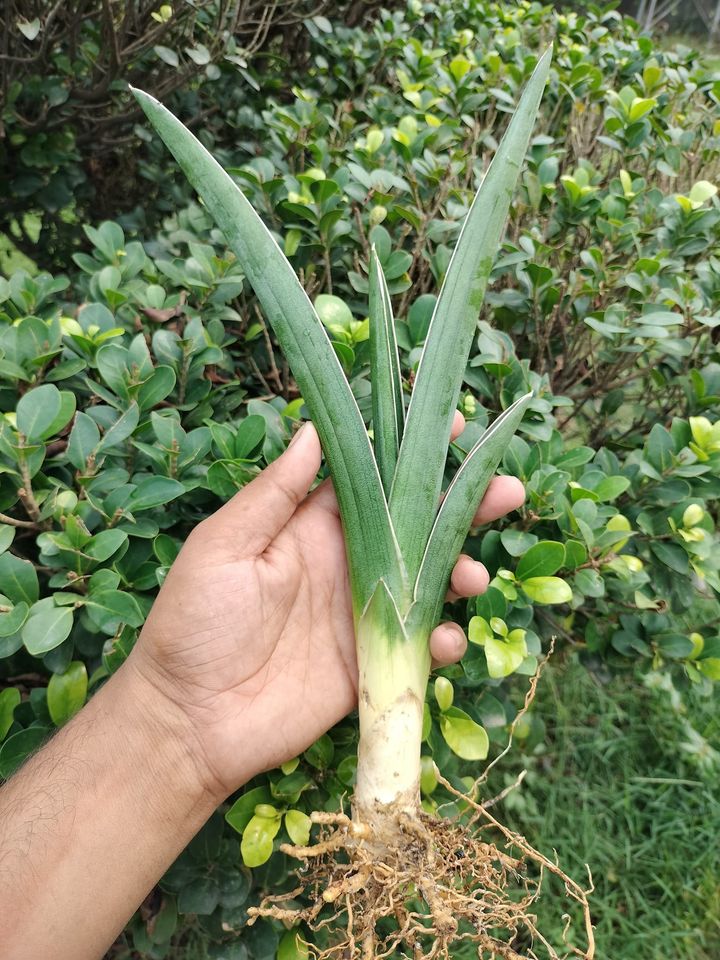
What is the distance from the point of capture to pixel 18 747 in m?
1.12

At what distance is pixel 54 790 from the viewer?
1.13 meters

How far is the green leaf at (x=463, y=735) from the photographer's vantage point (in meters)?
1.20

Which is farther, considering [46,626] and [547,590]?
[547,590]

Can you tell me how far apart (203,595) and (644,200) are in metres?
1.55

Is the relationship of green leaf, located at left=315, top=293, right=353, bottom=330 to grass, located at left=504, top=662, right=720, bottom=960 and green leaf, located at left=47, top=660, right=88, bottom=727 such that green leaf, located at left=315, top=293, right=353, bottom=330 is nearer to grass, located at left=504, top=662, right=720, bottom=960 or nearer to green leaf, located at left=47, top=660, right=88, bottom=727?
green leaf, located at left=47, top=660, right=88, bottom=727

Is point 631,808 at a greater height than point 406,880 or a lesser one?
lesser

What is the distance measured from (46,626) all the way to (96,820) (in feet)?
1.15

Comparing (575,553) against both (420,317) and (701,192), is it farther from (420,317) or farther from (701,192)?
(701,192)

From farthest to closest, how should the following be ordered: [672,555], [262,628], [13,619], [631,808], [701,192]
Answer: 1. [631,808]
2. [701,192]
3. [672,555]
4. [262,628]
5. [13,619]

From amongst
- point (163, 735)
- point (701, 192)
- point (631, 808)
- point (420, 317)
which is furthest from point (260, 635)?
point (631, 808)

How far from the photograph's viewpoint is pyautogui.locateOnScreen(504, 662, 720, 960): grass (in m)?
1.99

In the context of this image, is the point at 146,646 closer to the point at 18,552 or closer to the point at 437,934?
the point at 18,552

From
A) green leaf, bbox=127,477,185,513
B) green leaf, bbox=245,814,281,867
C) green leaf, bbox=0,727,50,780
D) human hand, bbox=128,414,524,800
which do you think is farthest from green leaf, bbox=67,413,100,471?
green leaf, bbox=245,814,281,867

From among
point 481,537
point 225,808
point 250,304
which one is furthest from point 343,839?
point 250,304
